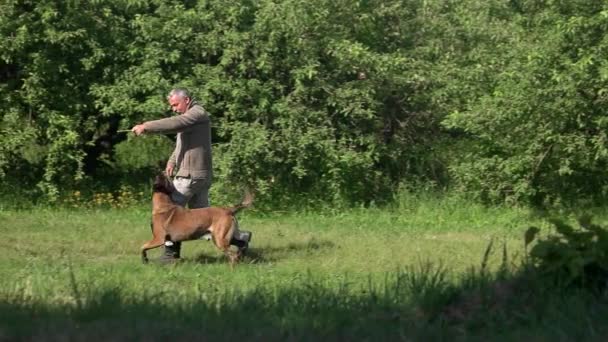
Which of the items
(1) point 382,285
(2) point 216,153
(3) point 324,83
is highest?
(3) point 324,83

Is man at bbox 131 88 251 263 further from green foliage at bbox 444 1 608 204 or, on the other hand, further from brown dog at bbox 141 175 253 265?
green foliage at bbox 444 1 608 204

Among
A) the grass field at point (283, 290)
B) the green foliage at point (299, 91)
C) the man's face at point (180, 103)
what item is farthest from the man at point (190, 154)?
the green foliage at point (299, 91)

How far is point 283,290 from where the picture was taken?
930cm

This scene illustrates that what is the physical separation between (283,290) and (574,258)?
237 cm

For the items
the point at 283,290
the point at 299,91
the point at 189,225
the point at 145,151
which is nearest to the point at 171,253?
the point at 189,225

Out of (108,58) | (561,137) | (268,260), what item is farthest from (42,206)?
(561,137)

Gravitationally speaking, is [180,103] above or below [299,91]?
below

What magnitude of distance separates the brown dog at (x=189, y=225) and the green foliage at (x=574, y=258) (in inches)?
148

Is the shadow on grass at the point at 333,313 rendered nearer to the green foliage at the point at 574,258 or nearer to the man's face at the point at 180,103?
the green foliage at the point at 574,258

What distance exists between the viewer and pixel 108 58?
56.2 ft

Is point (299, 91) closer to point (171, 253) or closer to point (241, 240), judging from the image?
point (241, 240)

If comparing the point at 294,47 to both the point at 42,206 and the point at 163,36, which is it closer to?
the point at 163,36

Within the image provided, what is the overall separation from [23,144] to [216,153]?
115 inches

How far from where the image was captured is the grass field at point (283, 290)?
769cm
